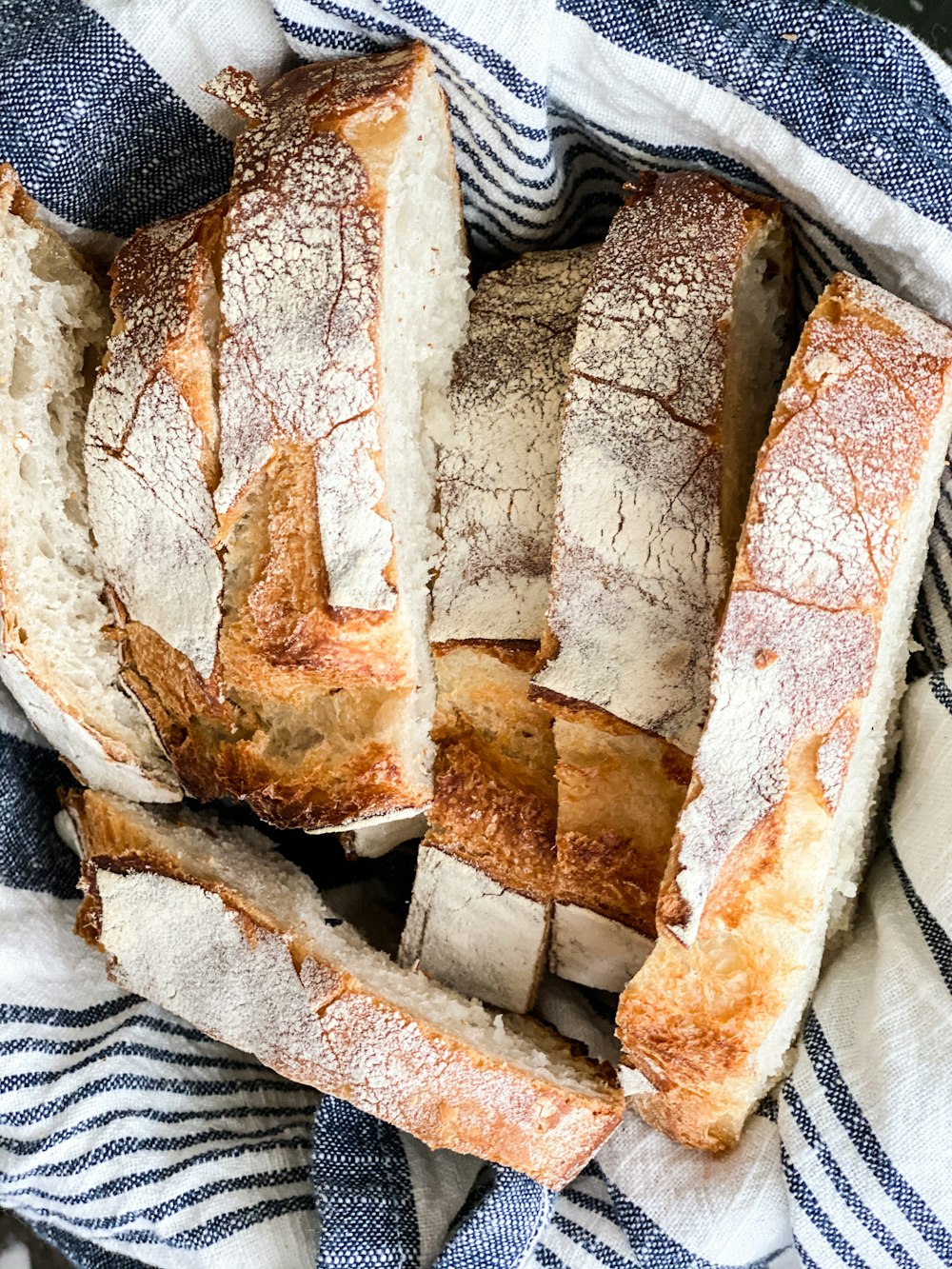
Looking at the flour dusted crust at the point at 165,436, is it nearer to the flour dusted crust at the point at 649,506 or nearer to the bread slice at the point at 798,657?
the flour dusted crust at the point at 649,506

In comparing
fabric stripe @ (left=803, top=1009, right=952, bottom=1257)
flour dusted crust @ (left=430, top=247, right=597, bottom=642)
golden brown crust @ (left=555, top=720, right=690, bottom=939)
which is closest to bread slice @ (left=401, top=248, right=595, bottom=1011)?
flour dusted crust @ (left=430, top=247, right=597, bottom=642)

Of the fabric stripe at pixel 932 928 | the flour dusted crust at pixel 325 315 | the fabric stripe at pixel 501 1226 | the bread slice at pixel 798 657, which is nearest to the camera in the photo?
the bread slice at pixel 798 657

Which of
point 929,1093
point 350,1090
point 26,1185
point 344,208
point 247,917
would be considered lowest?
point 26,1185

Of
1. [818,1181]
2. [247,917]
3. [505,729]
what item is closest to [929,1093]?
[818,1181]

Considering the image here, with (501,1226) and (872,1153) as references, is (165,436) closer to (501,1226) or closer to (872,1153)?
(501,1226)

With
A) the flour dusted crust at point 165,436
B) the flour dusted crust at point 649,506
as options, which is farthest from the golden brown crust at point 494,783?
the flour dusted crust at point 165,436

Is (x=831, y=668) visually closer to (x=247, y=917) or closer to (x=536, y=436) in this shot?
(x=536, y=436)
